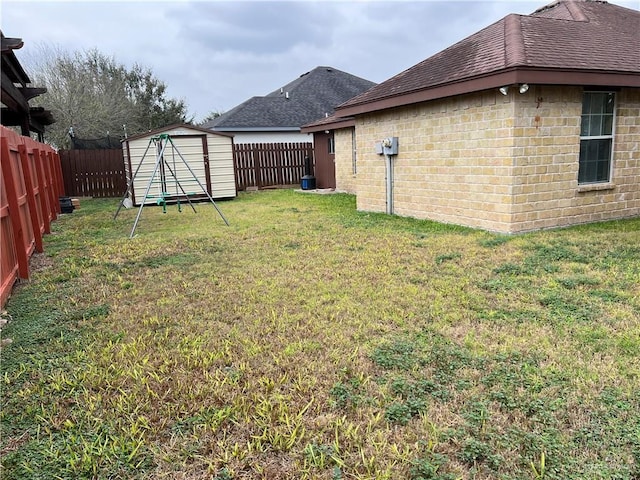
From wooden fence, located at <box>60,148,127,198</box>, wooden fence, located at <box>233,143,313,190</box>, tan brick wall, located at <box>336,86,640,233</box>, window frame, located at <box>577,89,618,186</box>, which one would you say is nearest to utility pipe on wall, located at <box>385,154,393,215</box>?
tan brick wall, located at <box>336,86,640,233</box>

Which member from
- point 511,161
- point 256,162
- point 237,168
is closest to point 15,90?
point 237,168

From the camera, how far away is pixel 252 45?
797 inches

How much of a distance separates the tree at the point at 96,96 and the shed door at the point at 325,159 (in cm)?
1397

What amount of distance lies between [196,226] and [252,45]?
1441cm

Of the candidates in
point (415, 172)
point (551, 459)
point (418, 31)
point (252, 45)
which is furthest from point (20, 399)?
point (252, 45)

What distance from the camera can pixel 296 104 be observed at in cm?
2244

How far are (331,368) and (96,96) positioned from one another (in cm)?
2639

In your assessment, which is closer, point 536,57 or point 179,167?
point 536,57

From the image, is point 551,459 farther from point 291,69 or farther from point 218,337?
point 291,69

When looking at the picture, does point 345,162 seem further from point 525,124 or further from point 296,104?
point 296,104

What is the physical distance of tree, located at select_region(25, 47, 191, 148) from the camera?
22891 millimetres

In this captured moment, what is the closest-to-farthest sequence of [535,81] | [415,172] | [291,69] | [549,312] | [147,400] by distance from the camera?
[147,400], [549,312], [535,81], [415,172], [291,69]

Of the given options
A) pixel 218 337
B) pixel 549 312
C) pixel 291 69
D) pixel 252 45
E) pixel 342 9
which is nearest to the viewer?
pixel 218 337

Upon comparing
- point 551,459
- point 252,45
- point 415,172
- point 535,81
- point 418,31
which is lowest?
point 551,459
